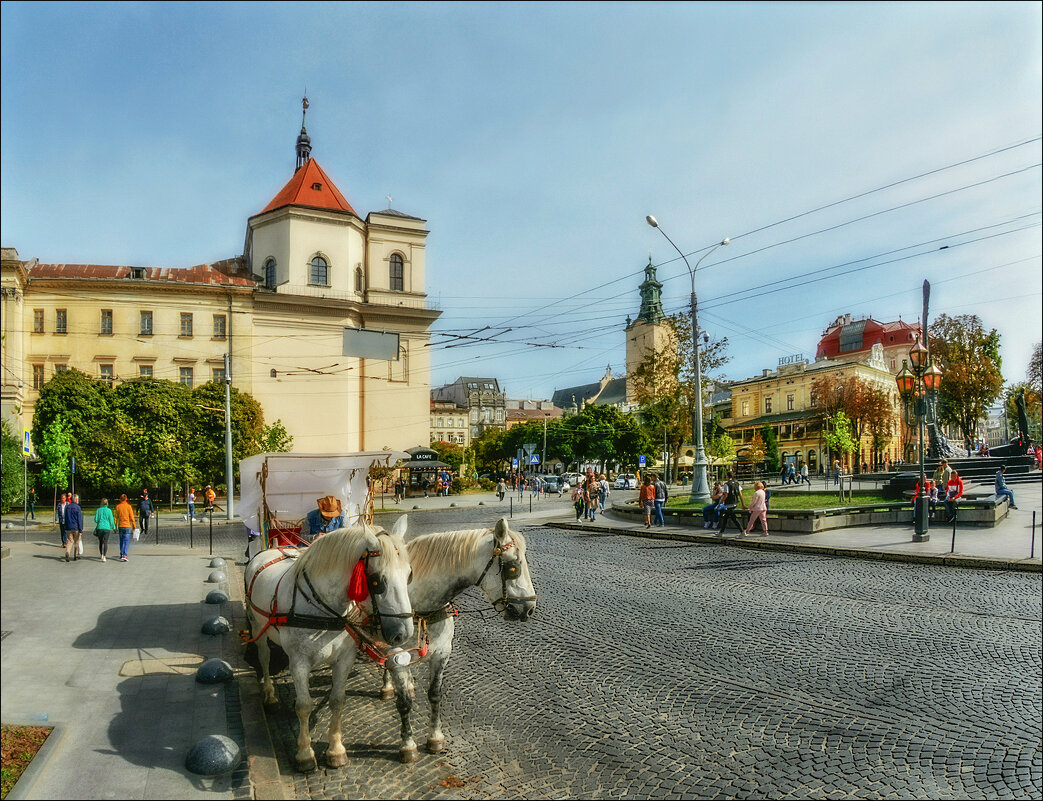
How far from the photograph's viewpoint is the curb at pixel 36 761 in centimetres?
190

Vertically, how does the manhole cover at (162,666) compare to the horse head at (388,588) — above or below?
below

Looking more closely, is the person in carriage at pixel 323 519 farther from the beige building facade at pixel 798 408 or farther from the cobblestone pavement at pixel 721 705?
the beige building facade at pixel 798 408

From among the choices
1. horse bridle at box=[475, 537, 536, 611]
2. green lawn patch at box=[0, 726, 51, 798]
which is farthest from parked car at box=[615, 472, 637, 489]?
green lawn patch at box=[0, 726, 51, 798]

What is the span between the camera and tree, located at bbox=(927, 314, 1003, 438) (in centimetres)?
4272

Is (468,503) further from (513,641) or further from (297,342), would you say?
(513,641)

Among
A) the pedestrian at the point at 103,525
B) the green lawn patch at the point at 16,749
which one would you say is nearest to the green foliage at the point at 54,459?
the pedestrian at the point at 103,525

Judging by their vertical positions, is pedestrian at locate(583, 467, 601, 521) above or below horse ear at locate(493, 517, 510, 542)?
below

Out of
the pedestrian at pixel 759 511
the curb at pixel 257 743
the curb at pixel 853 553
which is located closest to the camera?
the curb at pixel 257 743

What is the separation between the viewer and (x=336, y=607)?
17.0ft

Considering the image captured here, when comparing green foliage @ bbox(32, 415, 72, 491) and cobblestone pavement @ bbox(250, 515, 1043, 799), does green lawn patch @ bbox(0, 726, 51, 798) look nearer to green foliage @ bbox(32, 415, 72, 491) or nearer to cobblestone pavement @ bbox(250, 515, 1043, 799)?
cobblestone pavement @ bbox(250, 515, 1043, 799)

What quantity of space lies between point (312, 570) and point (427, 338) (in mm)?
38162

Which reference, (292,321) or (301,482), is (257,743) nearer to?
(301,482)

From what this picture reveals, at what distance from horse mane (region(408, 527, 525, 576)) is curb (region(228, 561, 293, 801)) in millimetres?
1705

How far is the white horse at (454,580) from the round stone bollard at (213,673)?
2355mm
